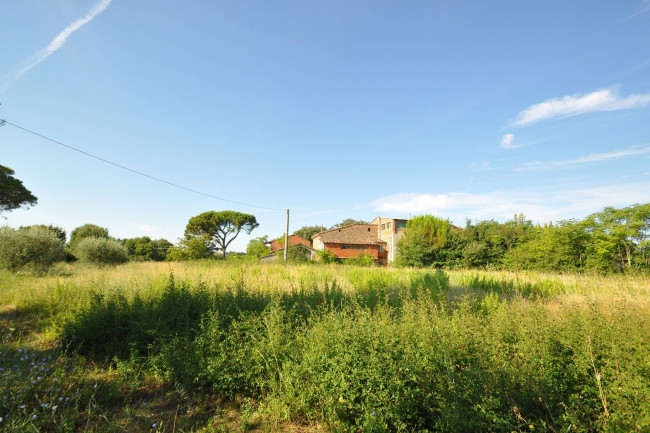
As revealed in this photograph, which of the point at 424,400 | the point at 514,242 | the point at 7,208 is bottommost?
the point at 424,400

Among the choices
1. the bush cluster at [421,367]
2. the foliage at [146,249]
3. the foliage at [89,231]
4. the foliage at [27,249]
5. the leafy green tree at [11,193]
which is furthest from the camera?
the foliage at [146,249]

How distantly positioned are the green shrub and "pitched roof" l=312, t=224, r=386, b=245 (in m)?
23.2

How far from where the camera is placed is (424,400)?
244cm

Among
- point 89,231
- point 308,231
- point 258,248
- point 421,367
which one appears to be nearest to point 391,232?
point 258,248

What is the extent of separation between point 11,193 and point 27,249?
17.2 ft

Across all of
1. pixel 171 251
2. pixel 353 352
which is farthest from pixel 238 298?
pixel 171 251

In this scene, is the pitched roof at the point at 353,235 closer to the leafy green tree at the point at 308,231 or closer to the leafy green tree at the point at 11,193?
the leafy green tree at the point at 308,231

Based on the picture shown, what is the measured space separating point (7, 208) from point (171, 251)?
29.9 ft

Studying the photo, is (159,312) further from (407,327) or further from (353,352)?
(407,327)

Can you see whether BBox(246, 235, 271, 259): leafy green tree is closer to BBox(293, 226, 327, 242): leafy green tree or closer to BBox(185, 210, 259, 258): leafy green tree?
BBox(185, 210, 259, 258): leafy green tree

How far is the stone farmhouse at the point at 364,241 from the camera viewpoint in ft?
118

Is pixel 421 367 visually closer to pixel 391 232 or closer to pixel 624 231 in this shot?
pixel 624 231

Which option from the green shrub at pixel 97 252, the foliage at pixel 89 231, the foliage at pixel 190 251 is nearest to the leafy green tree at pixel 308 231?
the foliage at pixel 89 231

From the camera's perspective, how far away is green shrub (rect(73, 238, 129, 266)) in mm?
16422
